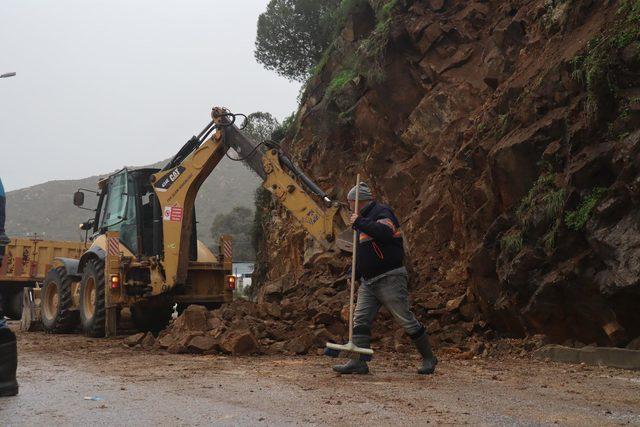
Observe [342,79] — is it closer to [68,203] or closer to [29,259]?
[29,259]

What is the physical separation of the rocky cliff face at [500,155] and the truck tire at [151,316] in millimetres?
2604

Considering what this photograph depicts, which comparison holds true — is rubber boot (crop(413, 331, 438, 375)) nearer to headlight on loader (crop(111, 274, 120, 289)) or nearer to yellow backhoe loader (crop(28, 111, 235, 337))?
yellow backhoe loader (crop(28, 111, 235, 337))

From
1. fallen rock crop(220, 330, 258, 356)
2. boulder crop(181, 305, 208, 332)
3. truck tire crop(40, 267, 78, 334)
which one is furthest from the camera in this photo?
truck tire crop(40, 267, 78, 334)

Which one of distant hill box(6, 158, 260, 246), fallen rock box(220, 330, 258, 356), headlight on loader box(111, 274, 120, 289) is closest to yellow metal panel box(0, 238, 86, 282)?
headlight on loader box(111, 274, 120, 289)

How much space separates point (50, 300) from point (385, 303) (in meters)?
10.4

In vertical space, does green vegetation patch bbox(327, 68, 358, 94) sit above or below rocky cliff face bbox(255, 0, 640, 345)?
above

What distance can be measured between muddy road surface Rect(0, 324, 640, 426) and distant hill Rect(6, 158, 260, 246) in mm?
67425

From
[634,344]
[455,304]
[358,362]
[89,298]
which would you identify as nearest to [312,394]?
[358,362]

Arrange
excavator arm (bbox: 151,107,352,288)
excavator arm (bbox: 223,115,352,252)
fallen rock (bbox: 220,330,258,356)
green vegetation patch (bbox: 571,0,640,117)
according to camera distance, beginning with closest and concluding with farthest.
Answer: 1. green vegetation patch (bbox: 571,0,640,117)
2. fallen rock (bbox: 220,330,258,356)
3. excavator arm (bbox: 223,115,352,252)
4. excavator arm (bbox: 151,107,352,288)

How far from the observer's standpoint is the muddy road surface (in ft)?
15.1

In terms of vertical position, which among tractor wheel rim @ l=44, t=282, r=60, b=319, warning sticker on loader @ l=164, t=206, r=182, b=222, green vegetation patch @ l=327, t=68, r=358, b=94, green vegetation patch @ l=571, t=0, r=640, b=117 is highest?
green vegetation patch @ l=327, t=68, r=358, b=94

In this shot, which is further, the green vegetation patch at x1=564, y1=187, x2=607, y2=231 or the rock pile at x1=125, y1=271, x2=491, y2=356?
the rock pile at x1=125, y1=271, x2=491, y2=356

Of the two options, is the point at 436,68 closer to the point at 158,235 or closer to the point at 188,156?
the point at 188,156

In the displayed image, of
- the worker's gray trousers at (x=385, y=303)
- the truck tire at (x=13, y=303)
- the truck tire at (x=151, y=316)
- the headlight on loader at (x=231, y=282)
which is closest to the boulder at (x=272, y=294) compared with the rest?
the headlight on loader at (x=231, y=282)
